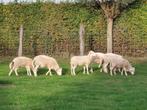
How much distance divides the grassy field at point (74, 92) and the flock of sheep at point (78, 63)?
399 mm

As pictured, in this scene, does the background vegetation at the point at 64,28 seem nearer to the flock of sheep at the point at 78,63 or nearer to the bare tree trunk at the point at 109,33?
the bare tree trunk at the point at 109,33

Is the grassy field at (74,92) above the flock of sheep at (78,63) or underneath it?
underneath

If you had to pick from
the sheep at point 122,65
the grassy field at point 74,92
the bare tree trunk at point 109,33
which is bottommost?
the grassy field at point 74,92

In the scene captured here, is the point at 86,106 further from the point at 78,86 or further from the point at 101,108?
the point at 78,86

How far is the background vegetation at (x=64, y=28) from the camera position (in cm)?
3127

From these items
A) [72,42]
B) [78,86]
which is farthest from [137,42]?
[78,86]

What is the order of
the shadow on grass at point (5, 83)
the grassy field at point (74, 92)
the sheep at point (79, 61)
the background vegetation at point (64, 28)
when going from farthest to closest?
the background vegetation at point (64, 28) < the sheep at point (79, 61) < the shadow on grass at point (5, 83) < the grassy field at point (74, 92)

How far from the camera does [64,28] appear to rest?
104 feet

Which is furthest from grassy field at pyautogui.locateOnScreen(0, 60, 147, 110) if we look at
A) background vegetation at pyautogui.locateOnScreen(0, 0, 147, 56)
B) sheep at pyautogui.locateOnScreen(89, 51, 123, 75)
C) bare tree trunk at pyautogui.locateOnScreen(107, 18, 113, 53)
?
background vegetation at pyautogui.locateOnScreen(0, 0, 147, 56)

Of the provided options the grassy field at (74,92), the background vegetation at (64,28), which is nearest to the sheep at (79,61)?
the grassy field at (74,92)

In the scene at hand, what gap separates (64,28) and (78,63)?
10.4m

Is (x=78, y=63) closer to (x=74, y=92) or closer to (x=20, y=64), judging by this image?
(x=20, y=64)

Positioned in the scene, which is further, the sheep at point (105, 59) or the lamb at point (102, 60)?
the lamb at point (102, 60)

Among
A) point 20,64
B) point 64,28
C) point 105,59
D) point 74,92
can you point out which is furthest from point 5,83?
point 64,28
